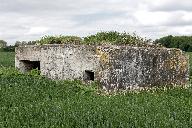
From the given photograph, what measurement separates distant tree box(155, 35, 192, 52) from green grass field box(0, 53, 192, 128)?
37587mm

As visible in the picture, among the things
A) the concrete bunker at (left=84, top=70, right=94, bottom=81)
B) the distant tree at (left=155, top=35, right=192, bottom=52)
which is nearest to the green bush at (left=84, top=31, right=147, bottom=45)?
the concrete bunker at (left=84, top=70, right=94, bottom=81)

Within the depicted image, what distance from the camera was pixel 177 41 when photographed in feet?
176

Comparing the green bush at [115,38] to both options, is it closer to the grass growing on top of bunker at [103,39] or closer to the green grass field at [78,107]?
the grass growing on top of bunker at [103,39]

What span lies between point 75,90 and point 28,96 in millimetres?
1778

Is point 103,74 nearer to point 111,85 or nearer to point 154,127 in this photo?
point 111,85

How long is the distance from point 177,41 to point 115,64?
40.8m

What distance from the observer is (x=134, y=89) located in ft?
47.5

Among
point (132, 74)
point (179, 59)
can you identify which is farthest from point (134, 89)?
point (179, 59)

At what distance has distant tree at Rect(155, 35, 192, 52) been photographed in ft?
172

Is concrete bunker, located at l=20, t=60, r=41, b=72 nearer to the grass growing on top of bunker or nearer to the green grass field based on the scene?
the grass growing on top of bunker

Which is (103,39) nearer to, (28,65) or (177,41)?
(28,65)

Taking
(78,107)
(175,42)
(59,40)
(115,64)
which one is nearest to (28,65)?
(59,40)

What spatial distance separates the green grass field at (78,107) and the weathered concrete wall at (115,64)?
53 cm

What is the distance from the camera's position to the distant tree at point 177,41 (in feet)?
172
